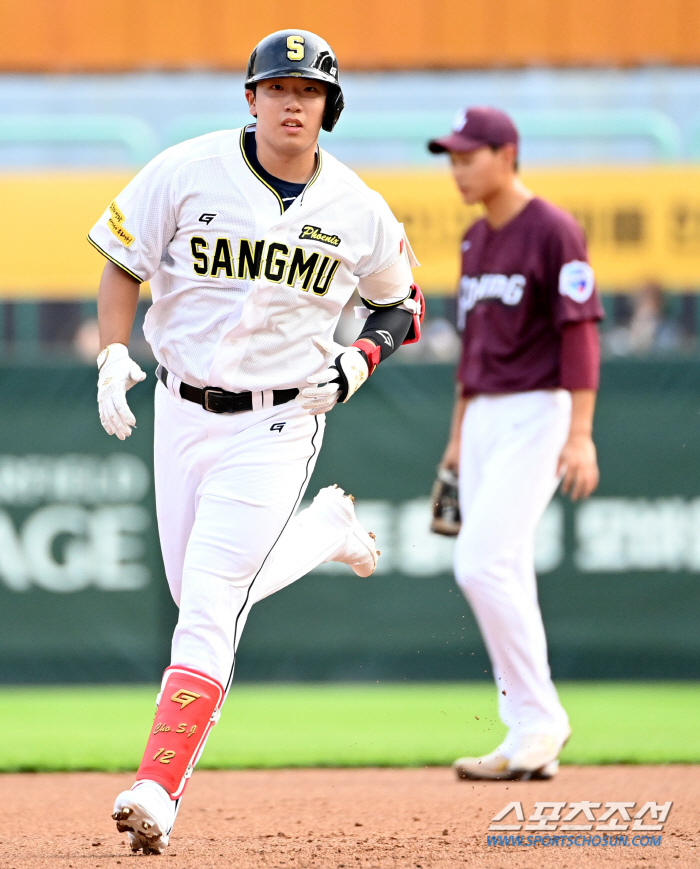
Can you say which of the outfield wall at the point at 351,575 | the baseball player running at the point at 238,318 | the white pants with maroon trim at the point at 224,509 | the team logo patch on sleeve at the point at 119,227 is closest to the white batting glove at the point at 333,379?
the baseball player running at the point at 238,318

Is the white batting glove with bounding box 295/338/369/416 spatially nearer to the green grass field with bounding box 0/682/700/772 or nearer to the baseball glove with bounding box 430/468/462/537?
the baseball glove with bounding box 430/468/462/537

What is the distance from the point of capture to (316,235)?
144 inches

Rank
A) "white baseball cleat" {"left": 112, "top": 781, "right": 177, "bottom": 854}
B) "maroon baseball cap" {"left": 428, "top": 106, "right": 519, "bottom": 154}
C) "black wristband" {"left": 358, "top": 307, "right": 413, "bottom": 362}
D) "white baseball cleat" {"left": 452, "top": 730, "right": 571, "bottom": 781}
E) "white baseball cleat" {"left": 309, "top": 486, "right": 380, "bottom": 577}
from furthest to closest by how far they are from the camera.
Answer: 1. "maroon baseball cap" {"left": 428, "top": 106, "right": 519, "bottom": 154}
2. "white baseball cleat" {"left": 452, "top": 730, "right": 571, "bottom": 781}
3. "white baseball cleat" {"left": 309, "top": 486, "right": 380, "bottom": 577}
4. "black wristband" {"left": 358, "top": 307, "right": 413, "bottom": 362}
5. "white baseball cleat" {"left": 112, "top": 781, "right": 177, "bottom": 854}

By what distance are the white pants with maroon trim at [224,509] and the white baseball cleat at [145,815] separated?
0.36 m

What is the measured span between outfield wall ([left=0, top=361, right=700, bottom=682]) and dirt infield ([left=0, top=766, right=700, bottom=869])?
211cm

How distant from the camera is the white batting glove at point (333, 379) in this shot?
3.58m

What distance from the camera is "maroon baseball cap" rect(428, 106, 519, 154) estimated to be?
16.6ft

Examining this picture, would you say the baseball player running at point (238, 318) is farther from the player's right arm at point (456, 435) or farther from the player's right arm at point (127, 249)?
the player's right arm at point (456, 435)

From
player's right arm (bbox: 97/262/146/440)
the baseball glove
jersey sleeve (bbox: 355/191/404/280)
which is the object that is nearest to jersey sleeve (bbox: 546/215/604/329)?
the baseball glove

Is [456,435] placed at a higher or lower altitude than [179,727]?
higher

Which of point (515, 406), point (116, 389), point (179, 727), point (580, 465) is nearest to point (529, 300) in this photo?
point (515, 406)

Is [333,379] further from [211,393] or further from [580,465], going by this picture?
[580,465]

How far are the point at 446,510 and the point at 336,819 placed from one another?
1.60 meters

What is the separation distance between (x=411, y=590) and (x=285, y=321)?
3.75m
